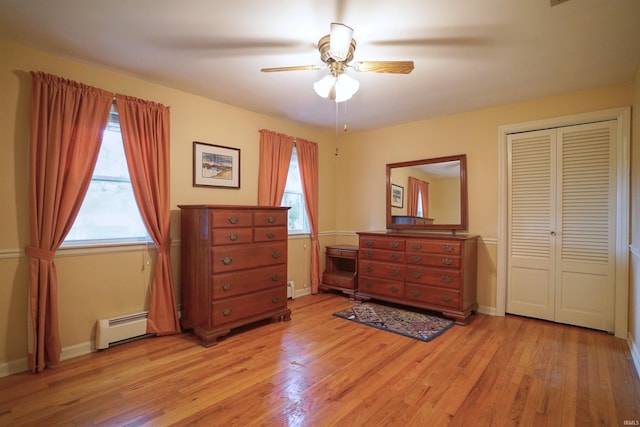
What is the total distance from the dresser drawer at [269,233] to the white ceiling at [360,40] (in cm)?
144

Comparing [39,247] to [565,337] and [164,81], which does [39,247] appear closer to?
[164,81]

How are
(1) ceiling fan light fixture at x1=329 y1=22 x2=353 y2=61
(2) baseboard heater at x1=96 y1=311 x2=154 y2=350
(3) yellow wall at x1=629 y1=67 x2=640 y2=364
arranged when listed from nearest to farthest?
(1) ceiling fan light fixture at x1=329 y1=22 x2=353 y2=61, (3) yellow wall at x1=629 y1=67 x2=640 y2=364, (2) baseboard heater at x1=96 y1=311 x2=154 y2=350

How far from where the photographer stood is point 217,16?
1959mm

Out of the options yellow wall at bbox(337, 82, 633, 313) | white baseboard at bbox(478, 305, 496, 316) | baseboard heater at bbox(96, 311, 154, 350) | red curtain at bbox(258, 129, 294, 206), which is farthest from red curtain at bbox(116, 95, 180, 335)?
white baseboard at bbox(478, 305, 496, 316)

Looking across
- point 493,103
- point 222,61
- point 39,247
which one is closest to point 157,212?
point 39,247

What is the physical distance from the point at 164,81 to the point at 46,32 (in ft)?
2.98

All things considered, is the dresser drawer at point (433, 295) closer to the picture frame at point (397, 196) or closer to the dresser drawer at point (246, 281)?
the picture frame at point (397, 196)

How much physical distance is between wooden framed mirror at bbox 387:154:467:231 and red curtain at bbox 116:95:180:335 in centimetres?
292

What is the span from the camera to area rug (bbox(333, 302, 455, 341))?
3.00m

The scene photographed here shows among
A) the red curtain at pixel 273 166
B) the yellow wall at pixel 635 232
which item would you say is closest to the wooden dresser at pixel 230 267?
the red curtain at pixel 273 166

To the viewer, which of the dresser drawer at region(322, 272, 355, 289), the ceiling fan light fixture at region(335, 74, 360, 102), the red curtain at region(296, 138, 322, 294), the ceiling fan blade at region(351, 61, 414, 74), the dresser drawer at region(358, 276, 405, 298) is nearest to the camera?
the ceiling fan blade at region(351, 61, 414, 74)

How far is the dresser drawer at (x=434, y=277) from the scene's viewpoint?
3318 mm

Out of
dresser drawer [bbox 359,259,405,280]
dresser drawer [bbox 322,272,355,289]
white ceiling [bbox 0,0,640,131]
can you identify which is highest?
white ceiling [bbox 0,0,640,131]

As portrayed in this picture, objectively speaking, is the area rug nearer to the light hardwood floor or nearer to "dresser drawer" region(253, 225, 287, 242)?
the light hardwood floor
